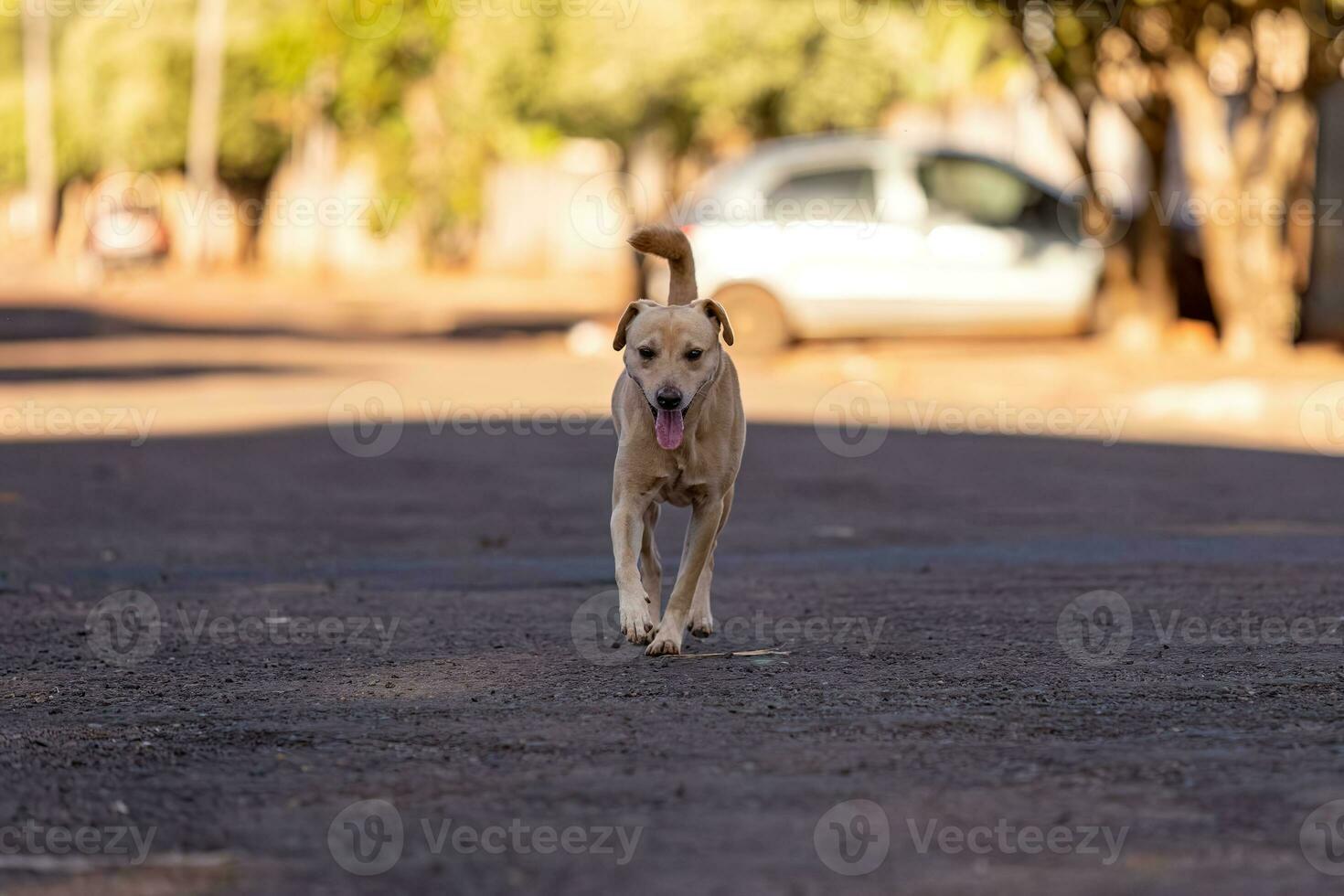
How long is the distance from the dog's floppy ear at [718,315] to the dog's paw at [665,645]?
107 centimetres

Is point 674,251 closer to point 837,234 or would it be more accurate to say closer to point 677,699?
point 677,699

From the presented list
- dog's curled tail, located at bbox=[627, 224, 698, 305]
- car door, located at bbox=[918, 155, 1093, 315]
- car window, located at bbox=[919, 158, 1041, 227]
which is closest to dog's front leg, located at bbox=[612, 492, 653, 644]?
dog's curled tail, located at bbox=[627, 224, 698, 305]

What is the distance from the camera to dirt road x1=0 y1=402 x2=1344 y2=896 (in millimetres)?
4250

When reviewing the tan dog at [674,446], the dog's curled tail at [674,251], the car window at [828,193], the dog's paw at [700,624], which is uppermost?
the car window at [828,193]

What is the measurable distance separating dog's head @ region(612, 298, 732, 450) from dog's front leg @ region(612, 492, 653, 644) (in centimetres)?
26

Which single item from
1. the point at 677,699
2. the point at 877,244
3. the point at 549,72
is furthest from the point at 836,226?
the point at 549,72

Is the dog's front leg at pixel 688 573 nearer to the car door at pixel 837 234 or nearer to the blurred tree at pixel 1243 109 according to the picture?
the blurred tree at pixel 1243 109

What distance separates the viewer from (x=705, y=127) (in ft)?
134

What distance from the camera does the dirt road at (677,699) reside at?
425cm

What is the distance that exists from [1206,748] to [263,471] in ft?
28.1

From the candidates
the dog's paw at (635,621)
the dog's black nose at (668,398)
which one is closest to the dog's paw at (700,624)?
the dog's paw at (635,621)

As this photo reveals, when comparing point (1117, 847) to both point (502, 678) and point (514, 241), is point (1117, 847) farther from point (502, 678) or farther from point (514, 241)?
point (514, 241)

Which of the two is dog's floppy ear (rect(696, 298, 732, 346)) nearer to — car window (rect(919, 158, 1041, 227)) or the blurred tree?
the blurred tree

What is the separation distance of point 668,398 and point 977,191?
14737 mm
